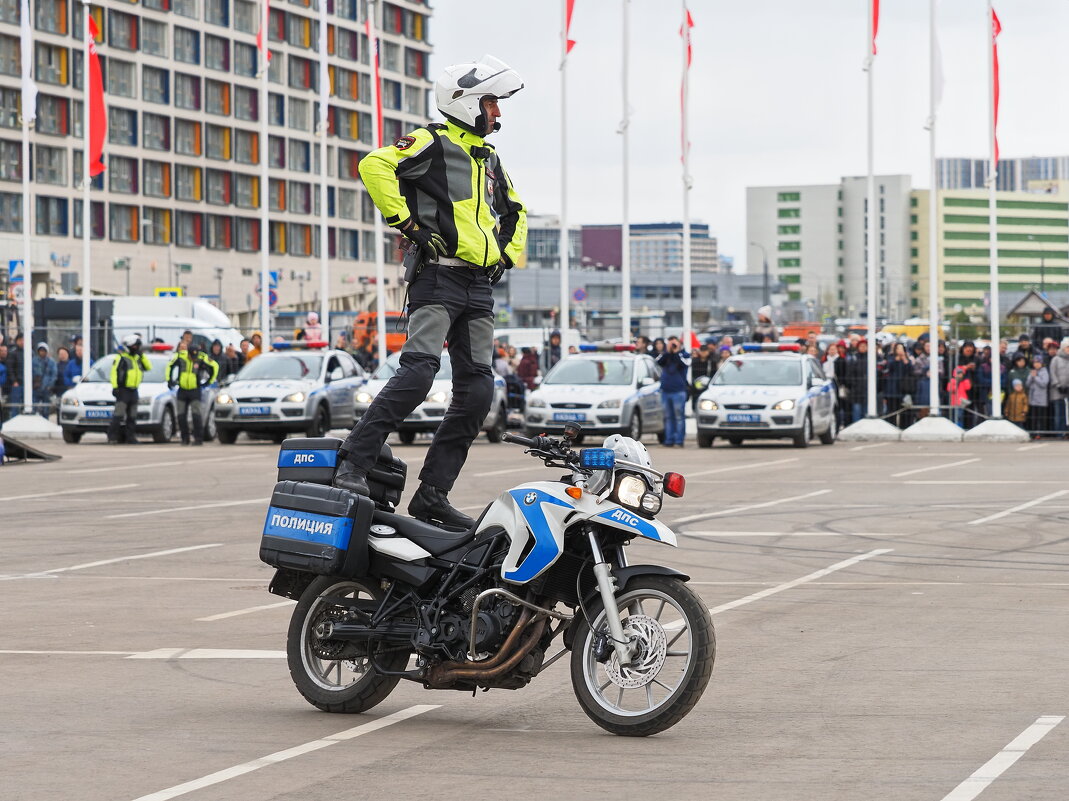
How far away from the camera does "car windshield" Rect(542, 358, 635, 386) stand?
111ft

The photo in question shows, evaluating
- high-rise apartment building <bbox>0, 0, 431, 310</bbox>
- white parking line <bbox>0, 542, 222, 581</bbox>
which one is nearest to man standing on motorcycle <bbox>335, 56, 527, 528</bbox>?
white parking line <bbox>0, 542, 222, 581</bbox>

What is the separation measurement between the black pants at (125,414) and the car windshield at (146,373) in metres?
1.38

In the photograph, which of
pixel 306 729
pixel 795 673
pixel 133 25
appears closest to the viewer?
pixel 306 729

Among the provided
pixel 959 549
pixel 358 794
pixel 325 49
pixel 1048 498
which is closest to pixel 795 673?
pixel 358 794

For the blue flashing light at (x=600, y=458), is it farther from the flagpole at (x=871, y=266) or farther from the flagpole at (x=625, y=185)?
the flagpole at (x=625, y=185)

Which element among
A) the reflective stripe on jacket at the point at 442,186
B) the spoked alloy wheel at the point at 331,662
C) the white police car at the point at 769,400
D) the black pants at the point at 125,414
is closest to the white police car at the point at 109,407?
the black pants at the point at 125,414

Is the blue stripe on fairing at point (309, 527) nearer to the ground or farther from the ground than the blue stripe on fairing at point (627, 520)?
nearer to the ground

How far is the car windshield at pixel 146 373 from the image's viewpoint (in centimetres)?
3553

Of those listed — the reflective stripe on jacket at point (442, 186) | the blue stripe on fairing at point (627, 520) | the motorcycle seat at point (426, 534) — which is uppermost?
the reflective stripe on jacket at point (442, 186)

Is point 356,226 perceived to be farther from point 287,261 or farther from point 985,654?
point 985,654

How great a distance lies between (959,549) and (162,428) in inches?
898

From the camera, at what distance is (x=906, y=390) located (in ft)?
119

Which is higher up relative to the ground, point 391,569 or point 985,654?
point 391,569

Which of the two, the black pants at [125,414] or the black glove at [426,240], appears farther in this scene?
the black pants at [125,414]
